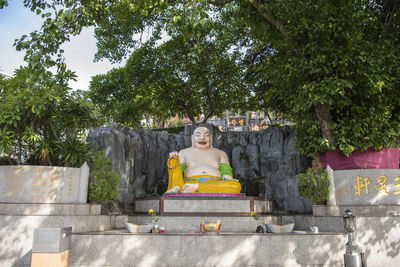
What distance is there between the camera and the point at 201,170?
30.7ft

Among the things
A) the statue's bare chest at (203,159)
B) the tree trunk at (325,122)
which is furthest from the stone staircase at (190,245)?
the statue's bare chest at (203,159)

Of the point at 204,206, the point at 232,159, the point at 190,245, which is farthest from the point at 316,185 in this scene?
the point at 232,159

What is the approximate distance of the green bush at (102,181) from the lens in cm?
741

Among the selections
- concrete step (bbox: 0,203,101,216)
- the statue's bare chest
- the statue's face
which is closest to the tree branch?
the statue's face

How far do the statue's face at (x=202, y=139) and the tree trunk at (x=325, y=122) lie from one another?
11.4 ft

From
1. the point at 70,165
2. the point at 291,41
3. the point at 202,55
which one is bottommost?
the point at 70,165

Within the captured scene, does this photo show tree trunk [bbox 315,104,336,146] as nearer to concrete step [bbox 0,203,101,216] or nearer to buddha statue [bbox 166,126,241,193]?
buddha statue [bbox 166,126,241,193]

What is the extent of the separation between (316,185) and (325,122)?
67.5 inches

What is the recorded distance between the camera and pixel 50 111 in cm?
757

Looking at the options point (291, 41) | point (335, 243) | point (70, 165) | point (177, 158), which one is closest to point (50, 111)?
point (70, 165)

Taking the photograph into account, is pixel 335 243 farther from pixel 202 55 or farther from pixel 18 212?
pixel 202 55

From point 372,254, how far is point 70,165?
6871mm

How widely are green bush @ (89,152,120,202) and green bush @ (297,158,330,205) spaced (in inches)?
184

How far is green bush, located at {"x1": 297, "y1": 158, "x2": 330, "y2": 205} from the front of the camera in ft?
24.4
